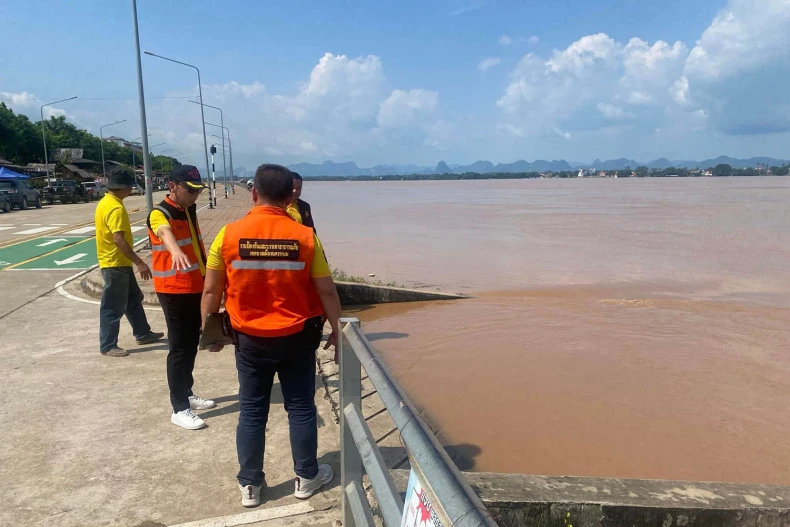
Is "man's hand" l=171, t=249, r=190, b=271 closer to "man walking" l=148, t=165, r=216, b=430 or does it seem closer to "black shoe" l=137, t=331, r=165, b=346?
"man walking" l=148, t=165, r=216, b=430

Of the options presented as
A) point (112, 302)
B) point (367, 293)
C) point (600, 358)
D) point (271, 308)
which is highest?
point (271, 308)

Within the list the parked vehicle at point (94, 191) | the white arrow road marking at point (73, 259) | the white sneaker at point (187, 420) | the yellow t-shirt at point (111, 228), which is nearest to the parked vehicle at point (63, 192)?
the parked vehicle at point (94, 191)

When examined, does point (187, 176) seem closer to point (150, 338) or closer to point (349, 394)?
point (349, 394)

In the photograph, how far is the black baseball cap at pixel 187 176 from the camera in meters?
3.91

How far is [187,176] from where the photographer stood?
12.8ft

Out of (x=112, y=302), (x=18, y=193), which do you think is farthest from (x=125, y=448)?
(x=18, y=193)

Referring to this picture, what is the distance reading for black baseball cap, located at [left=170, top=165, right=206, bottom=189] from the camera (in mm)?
3914

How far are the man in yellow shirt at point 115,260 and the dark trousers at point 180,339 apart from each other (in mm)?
1167

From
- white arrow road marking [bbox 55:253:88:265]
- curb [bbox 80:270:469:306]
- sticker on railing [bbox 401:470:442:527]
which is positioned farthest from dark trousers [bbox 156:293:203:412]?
white arrow road marking [bbox 55:253:88:265]

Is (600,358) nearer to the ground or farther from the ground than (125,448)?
nearer to the ground

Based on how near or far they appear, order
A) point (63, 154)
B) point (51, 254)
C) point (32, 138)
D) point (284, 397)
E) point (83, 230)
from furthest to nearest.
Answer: point (63, 154) < point (32, 138) < point (83, 230) < point (51, 254) < point (284, 397)

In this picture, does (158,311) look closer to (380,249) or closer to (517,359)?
(517,359)

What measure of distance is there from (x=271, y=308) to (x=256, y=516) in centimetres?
108

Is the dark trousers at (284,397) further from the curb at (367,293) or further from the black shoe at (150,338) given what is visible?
the curb at (367,293)
